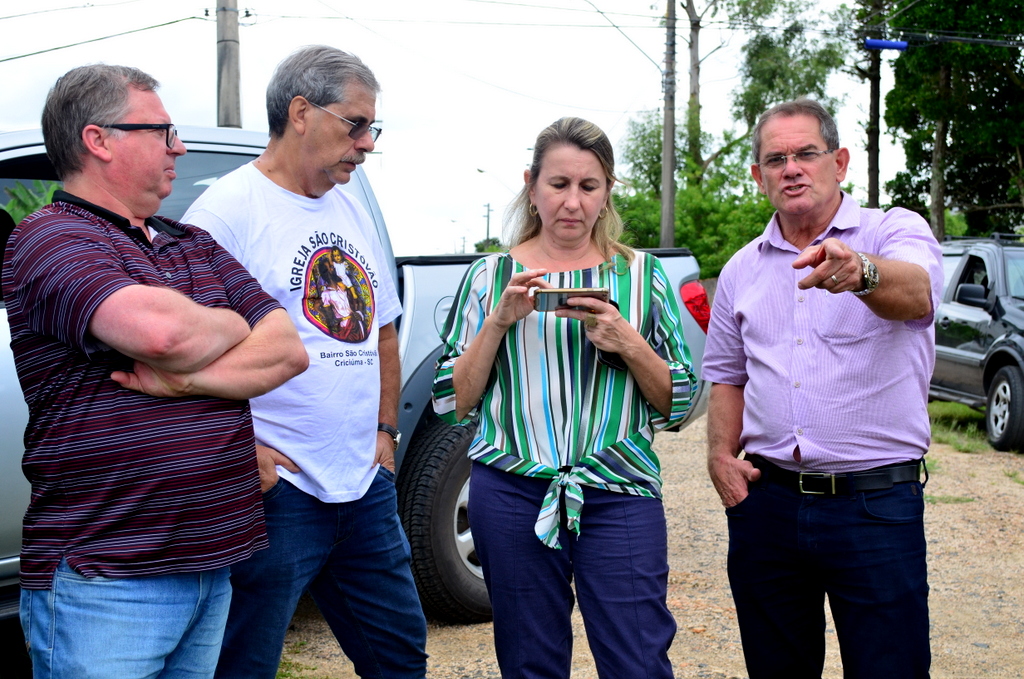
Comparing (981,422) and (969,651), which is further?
(981,422)

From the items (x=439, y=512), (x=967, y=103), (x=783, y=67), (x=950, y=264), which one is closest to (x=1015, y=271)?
(x=950, y=264)

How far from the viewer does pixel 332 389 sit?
2.60m

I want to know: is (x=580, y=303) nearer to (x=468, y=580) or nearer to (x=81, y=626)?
(x=81, y=626)

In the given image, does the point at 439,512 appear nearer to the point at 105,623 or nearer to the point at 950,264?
the point at 105,623

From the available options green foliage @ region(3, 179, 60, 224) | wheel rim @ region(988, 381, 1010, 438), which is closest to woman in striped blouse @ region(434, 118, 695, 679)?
green foliage @ region(3, 179, 60, 224)

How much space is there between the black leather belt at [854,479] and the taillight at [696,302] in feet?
6.21

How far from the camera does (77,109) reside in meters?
2.05

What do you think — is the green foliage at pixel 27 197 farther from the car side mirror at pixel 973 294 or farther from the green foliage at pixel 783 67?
the green foliage at pixel 783 67

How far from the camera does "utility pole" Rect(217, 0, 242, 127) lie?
12977 mm

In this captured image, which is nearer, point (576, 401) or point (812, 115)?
point (576, 401)

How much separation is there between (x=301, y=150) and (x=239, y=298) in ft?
1.90

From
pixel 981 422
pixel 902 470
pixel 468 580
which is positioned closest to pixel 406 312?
pixel 468 580

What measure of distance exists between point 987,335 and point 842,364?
7.57 metres

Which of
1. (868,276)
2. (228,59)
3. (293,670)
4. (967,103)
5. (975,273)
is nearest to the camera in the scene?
(868,276)
